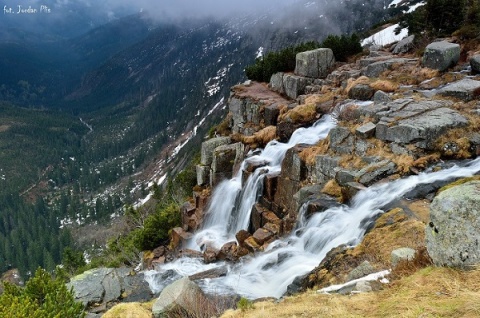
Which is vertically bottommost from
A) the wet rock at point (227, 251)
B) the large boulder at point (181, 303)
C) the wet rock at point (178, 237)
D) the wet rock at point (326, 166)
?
the wet rock at point (178, 237)

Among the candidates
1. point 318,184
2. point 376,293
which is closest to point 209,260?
point 318,184

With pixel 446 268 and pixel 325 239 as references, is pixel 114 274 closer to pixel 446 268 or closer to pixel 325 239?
pixel 325 239

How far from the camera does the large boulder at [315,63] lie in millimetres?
46406

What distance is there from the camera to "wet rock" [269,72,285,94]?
48.8 metres

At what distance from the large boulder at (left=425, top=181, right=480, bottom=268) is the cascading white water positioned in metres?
22.0

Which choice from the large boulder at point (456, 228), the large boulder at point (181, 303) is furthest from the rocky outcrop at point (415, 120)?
the large boulder at point (181, 303)

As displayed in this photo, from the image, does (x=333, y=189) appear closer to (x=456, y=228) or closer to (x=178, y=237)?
(x=456, y=228)

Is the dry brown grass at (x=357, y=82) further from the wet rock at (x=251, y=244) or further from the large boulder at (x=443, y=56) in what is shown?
the wet rock at (x=251, y=244)

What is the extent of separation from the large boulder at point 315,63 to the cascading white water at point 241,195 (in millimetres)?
13490

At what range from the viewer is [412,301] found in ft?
29.5

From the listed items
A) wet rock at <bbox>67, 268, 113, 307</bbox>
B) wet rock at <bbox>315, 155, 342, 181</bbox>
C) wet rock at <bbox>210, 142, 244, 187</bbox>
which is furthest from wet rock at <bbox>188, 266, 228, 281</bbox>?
wet rock at <bbox>210, 142, 244, 187</bbox>

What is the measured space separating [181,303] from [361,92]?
25488 millimetres

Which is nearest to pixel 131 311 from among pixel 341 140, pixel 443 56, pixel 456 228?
pixel 456 228

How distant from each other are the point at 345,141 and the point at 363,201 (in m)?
7.28
